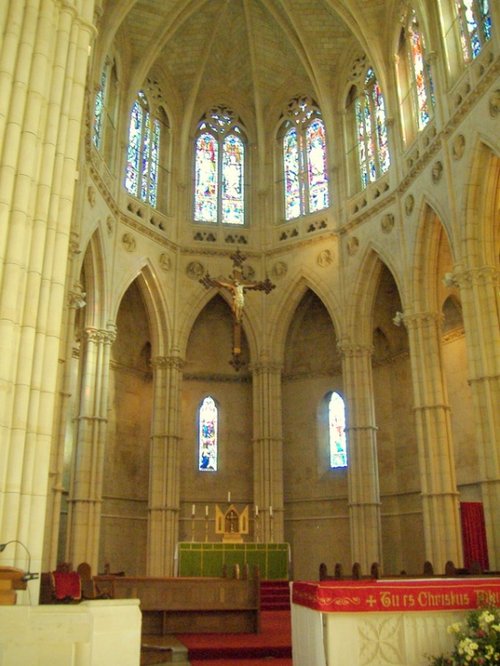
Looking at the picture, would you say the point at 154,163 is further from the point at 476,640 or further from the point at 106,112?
the point at 476,640

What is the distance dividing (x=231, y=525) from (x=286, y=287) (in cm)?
949

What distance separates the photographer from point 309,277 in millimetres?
26641

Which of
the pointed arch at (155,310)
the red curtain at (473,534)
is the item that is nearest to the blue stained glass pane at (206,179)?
the pointed arch at (155,310)

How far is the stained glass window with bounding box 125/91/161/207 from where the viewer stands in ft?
86.4

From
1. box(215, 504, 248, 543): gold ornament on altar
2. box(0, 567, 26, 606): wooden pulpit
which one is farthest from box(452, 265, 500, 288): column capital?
box(0, 567, 26, 606): wooden pulpit

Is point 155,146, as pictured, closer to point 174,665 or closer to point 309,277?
point 309,277

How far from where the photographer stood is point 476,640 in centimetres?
691

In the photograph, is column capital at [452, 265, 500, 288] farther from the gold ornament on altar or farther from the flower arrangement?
the flower arrangement

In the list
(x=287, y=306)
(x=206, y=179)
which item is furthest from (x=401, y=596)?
(x=206, y=179)

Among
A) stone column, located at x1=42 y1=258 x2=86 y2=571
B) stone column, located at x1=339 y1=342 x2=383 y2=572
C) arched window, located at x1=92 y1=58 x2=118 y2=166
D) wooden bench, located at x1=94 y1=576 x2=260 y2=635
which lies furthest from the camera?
arched window, located at x1=92 y1=58 x2=118 y2=166

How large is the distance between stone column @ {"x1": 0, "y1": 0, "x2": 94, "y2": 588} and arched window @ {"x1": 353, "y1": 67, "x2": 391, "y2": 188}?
14525 millimetres

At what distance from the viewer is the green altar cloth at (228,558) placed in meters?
19.2

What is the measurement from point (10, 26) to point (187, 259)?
16.0m

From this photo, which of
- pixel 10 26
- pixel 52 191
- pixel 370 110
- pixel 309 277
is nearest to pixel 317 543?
pixel 309 277
